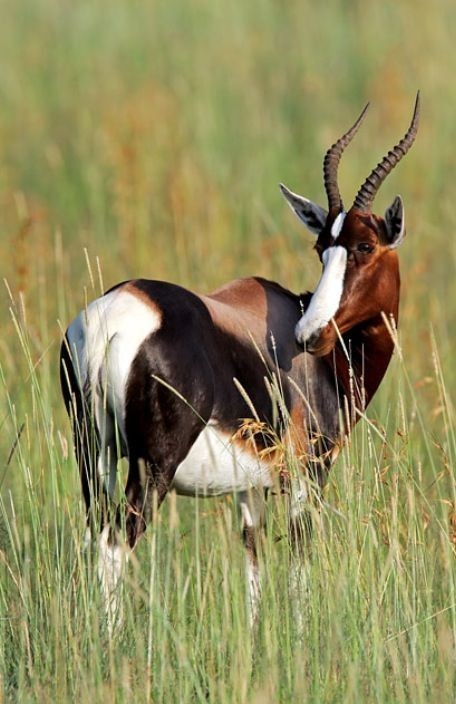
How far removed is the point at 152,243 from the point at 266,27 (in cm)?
485

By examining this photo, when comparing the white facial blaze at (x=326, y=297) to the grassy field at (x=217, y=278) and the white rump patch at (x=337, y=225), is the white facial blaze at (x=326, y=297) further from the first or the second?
the grassy field at (x=217, y=278)

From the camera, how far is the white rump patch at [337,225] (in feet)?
Result: 15.6

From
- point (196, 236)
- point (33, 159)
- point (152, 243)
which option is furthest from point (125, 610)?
point (33, 159)

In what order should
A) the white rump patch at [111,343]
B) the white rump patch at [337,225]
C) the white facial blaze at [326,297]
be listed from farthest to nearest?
the white rump patch at [337,225] < the white facial blaze at [326,297] < the white rump patch at [111,343]

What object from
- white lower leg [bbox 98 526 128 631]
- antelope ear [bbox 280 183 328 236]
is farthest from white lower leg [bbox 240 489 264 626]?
antelope ear [bbox 280 183 328 236]

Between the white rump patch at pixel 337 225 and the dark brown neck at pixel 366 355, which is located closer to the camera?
the white rump patch at pixel 337 225

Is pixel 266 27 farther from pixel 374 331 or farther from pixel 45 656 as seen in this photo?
pixel 45 656

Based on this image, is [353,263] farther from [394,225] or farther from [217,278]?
[217,278]

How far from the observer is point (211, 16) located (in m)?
13.2

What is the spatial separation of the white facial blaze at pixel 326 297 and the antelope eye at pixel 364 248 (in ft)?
→ 0.20

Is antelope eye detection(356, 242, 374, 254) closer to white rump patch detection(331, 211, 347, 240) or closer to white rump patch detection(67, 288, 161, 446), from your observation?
white rump patch detection(331, 211, 347, 240)

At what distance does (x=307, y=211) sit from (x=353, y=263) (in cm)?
54

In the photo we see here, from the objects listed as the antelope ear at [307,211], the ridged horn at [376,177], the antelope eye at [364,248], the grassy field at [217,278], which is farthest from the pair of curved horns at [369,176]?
the grassy field at [217,278]

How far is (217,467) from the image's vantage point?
14.0 ft
